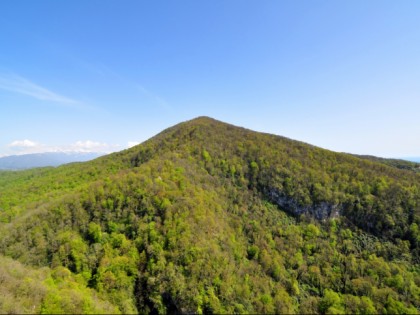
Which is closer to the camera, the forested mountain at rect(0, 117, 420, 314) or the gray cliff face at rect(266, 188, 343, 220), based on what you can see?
the forested mountain at rect(0, 117, 420, 314)

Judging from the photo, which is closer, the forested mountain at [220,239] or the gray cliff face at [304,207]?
the forested mountain at [220,239]

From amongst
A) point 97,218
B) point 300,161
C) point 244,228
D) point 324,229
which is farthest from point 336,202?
point 97,218

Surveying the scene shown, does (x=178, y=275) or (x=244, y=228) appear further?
(x=244, y=228)

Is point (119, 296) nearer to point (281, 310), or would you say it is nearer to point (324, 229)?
point (281, 310)

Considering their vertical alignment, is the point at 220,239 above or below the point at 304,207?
below
